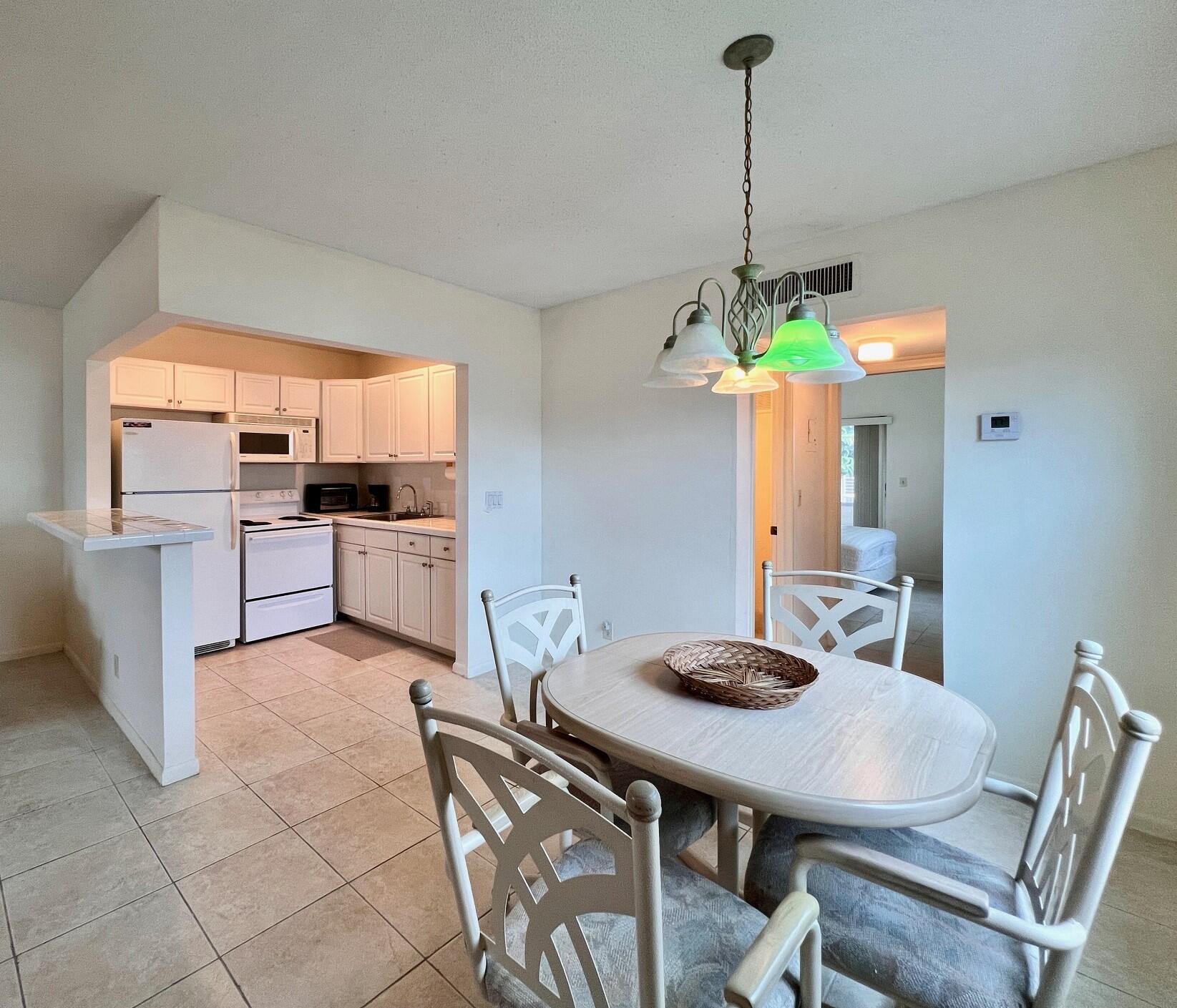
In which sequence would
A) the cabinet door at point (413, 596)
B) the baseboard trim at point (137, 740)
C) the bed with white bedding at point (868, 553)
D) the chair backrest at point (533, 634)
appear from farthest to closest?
the bed with white bedding at point (868, 553) < the cabinet door at point (413, 596) < the baseboard trim at point (137, 740) < the chair backrest at point (533, 634)

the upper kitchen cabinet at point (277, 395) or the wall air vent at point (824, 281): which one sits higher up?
the wall air vent at point (824, 281)

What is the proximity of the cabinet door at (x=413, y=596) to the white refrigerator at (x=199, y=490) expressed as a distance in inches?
45.3

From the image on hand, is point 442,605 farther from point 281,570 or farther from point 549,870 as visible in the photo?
point 549,870

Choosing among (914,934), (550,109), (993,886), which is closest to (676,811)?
(914,934)

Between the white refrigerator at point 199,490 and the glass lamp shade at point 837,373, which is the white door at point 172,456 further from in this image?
the glass lamp shade at point 837,373

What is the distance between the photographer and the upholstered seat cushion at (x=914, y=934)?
3.20 feet

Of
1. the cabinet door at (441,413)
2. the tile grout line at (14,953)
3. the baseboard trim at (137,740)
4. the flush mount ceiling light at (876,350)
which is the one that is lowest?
the tile grout line at (14,953)

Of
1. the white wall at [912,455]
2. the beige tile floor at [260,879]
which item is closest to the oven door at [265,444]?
the beige tile floor at [260,879]

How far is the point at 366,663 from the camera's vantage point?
386 centimetres

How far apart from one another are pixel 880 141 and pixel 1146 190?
975mm

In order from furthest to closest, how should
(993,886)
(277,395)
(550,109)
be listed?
1. (277,395)
2. (550,109)
3. (993,886)

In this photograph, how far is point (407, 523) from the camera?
4.41m

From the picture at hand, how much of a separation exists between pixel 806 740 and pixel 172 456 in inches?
167

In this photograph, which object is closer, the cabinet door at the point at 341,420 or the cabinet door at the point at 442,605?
the cabinet door at the point at 442,605
